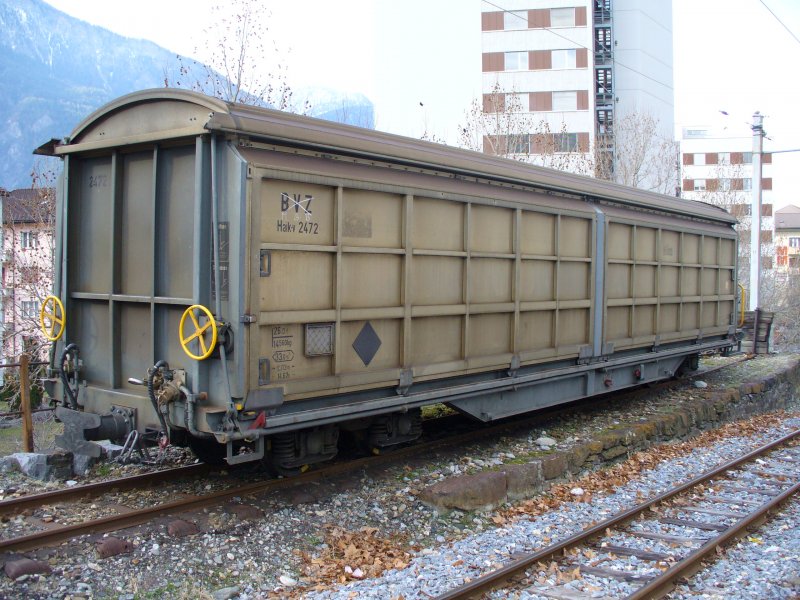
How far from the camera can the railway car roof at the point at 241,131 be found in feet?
18.2

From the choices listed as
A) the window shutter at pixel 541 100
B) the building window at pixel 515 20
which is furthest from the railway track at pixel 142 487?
the building window at pixel 515 20

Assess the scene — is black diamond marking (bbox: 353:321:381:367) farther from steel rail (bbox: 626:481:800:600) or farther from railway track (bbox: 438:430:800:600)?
steel rail (bbox: 626:481:800:600)

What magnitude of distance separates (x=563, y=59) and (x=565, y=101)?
2744 mm

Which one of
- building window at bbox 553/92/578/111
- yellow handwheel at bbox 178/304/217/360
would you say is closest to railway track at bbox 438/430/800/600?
yellow handwheel at bbox 178/304/217/360

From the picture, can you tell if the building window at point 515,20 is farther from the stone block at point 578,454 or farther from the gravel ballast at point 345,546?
the gravel ballast at point 345,546

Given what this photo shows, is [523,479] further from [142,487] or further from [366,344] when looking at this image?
[142,487]

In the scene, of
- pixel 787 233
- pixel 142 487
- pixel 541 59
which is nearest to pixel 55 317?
A: pixel 142 487

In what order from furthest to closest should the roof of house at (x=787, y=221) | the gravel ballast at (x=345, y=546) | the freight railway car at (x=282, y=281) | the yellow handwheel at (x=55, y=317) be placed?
the roof of house at (x=787, y=221) → the yellow handwheel at (x=55, y=317) → the freight railway car at (x=282, y=281) → the gravel ballast at (x=345, y=546)

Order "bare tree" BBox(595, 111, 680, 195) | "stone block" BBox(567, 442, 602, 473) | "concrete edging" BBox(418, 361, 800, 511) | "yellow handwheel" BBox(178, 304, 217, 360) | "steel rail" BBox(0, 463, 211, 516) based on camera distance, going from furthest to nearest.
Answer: "bare tree" BBox(595, 111, 680, 195) → "stone block" BBox(567, 442, 602, 473) → "concrete edging" BBox(418, 361, 800, 511) → "steel rail" BBox(0, 463, 211, 516) → "yellow handwheel" BBox(178, 304, 217, 360)

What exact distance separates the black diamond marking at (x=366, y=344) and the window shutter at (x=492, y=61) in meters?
43.8

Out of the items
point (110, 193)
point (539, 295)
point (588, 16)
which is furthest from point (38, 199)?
point (588, 16)

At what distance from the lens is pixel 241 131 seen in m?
5.41

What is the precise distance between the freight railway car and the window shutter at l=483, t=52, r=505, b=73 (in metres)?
40.8

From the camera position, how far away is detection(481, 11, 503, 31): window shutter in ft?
153
